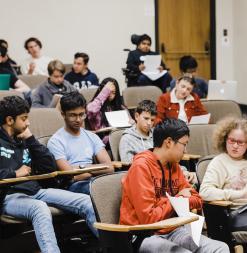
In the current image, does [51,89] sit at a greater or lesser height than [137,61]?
lesser

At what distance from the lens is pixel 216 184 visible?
3371 millimetres

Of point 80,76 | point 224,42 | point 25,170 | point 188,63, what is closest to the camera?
point 25,170

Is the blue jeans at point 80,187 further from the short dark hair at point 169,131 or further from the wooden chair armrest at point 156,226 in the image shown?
the wooden chair armrest at point 156,226

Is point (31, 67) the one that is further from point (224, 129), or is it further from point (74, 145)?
point (224, 129)

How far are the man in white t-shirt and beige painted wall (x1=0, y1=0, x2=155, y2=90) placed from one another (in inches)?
17.8

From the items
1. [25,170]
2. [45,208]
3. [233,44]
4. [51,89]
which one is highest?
[233,44]

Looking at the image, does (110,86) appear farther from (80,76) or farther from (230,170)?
(230,170)

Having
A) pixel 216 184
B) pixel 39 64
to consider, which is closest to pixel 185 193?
pixel 216 184

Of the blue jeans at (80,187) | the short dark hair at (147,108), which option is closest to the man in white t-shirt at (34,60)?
Result: the short dark hair at (147,108)

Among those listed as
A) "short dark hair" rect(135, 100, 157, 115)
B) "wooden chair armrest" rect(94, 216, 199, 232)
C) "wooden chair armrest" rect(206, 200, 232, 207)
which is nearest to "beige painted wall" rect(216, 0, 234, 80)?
"short dark hair" rect(135, 100, 157, 115)

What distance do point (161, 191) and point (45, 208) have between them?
2.54 ft

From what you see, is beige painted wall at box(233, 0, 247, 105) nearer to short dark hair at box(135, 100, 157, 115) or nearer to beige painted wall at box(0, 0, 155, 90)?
beige painted wall at box(0, 0, 155, 90)

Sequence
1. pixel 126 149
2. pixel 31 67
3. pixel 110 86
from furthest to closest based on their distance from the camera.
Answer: pixel 31 67, pixel 110 86, pixel 126 149

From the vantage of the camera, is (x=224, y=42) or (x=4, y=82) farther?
(x=224, y=42)
